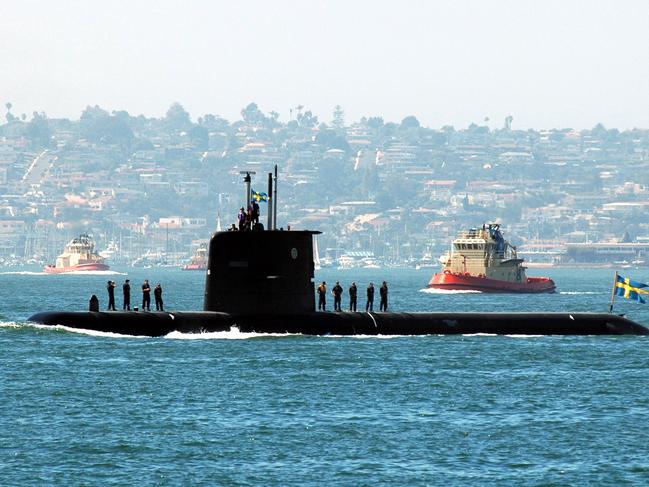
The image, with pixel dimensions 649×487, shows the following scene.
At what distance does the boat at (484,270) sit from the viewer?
415 ft

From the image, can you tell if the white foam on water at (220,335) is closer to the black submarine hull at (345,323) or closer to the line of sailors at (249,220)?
the black submarine hull at (345,323)

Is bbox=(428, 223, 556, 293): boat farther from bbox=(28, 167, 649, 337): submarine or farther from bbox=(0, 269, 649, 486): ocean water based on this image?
bbox=(28, 167, 649, 337): submarine

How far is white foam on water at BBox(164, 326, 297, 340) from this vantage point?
147 feet

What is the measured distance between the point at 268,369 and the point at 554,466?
13755 mm

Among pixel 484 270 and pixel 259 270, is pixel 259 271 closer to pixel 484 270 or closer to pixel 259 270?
pixel 259 270

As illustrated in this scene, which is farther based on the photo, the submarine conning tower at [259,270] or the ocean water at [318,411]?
the submarine conning tower at [259,270]

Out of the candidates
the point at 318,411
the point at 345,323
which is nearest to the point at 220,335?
the point at 345,323

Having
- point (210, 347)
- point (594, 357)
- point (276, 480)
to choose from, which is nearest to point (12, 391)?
point (210, 347)

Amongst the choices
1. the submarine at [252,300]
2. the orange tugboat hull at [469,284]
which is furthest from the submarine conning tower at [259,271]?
the orange tugboat hull at [469,284]

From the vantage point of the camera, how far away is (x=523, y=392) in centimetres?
3738

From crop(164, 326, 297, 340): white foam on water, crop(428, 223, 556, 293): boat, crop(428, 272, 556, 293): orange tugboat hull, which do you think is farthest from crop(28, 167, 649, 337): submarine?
crop(428, 223, 556, 293): boat

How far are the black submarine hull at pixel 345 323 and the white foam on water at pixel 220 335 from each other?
120 mm

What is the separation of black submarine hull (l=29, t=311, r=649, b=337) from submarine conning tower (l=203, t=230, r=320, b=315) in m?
0.46

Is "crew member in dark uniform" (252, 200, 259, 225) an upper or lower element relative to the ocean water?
upper
